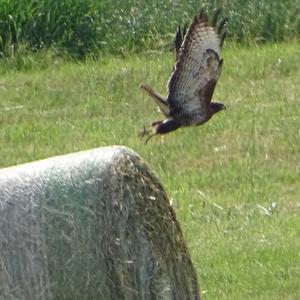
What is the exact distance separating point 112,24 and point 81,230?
25.0 ft

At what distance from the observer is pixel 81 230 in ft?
19.2

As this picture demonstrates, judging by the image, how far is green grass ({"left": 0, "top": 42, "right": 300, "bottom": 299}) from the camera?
7.50 meters

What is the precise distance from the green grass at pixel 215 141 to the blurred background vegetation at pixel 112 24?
233mm

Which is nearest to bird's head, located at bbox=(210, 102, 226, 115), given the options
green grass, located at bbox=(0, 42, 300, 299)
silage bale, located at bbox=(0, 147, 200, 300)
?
green grass, located at bbox=(0, 42, 300, 299)

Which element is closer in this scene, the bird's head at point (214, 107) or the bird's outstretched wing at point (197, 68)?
the bird's outstretched wing at point (197, 68)

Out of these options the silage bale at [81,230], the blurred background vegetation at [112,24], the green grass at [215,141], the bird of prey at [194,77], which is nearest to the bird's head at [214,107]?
the bird of prey at [194,77]

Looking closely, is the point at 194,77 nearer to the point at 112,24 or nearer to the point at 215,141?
the point at 215,141

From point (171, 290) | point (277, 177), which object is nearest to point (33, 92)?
point (277, 177)

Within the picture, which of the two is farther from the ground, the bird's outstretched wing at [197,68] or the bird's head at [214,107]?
the bird's outstretched wing at [197,68]

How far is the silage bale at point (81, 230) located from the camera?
577 cm

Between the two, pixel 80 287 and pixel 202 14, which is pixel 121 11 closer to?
pixel 202 14

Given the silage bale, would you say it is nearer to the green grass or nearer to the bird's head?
the green grass

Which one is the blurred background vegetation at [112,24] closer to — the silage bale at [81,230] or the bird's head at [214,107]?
the bird's head at [214,107]

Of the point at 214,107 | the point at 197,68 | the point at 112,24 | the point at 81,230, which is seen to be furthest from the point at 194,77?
the point at 112,24
